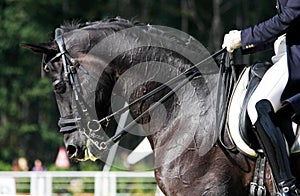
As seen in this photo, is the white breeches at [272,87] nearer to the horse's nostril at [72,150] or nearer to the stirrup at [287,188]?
the stirrup at [287,188]

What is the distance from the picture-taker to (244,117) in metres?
5.37

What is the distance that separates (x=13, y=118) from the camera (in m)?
33.3

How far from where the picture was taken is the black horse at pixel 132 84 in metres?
5.73

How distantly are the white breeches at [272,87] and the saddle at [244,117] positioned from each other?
0.08 m

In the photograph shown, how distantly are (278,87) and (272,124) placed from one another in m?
0.24

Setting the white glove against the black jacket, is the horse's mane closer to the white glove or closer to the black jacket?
the white glove

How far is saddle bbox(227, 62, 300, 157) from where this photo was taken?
212 inches

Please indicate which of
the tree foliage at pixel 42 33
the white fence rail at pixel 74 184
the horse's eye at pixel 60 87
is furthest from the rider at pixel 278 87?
the tree foliage at pixel 42 33

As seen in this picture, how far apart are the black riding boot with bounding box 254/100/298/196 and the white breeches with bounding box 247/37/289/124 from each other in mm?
44

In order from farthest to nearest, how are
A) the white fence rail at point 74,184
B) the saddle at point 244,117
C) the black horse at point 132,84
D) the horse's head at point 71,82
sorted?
1. the white fence rail at point 74,184
2. the horse's head at point 71,82
3. the black horse at point 132,84
4. the saddle at point 244,117

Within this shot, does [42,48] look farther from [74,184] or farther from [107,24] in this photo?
[74,184]

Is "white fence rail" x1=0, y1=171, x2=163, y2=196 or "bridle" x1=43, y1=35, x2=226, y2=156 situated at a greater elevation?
"bridle" x1=43, y1=35, x2=226, y2=156

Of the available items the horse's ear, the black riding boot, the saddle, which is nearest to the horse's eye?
the horse's ear

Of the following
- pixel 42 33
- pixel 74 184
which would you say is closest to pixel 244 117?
pixel 74 184
